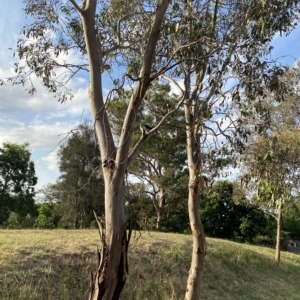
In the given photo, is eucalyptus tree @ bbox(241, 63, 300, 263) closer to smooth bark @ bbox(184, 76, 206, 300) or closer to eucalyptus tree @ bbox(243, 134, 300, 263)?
eucalyptus tree @ bbox(243, 134, 300, 263)

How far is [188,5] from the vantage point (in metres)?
6.98

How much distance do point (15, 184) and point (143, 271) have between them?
2391 cm

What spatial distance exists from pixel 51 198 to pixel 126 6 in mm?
21376

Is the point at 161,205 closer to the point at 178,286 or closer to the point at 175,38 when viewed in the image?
the point at 178,286

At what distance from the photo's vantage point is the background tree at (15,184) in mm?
29969

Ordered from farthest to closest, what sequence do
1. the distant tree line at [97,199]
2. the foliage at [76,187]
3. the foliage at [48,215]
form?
1. the foliage at [48,215]
2. the foliage at [76,187]
3. the distant tree line at [97,199]

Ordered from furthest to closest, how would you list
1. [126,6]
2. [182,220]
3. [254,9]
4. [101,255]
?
[182,220] < [126,6] < [254,9] < [101,255]

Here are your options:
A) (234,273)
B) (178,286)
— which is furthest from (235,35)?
(234,273)

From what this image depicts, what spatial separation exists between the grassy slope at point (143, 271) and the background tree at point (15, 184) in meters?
20.7

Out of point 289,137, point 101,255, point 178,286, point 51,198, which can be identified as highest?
point 289,137

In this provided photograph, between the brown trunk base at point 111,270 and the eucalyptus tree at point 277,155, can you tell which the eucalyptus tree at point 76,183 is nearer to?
the eucalyptus tree at point 277,155

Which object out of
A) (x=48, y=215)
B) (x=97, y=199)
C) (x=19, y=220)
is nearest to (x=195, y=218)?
(x=97, y=199)

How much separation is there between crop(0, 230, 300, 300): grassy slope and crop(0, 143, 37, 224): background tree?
20.7 m

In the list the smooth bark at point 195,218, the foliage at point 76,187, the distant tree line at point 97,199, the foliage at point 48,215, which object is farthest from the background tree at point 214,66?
the foliage at point 48,215
